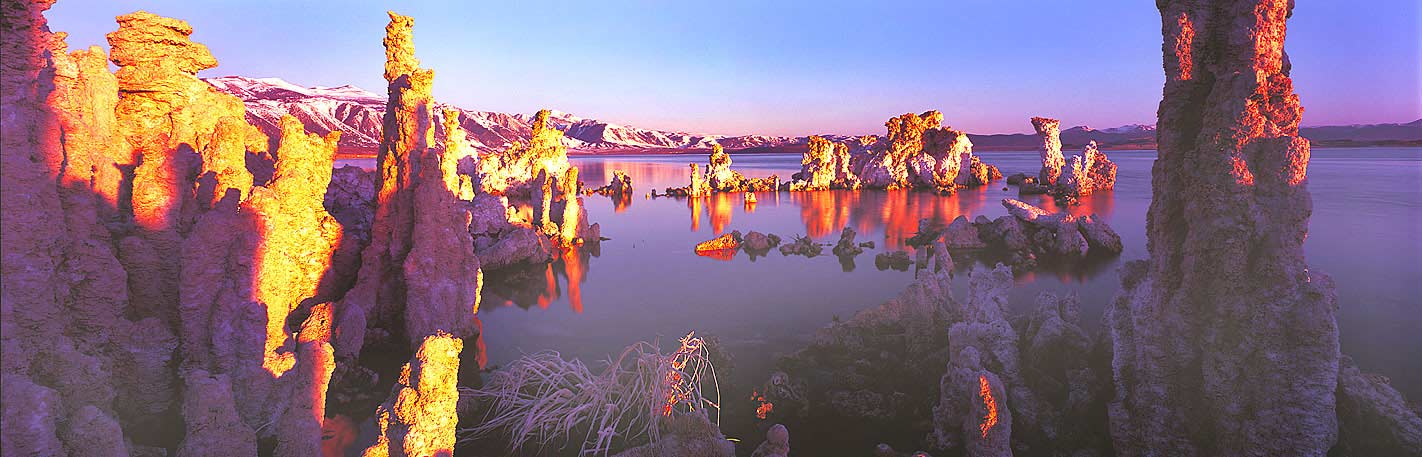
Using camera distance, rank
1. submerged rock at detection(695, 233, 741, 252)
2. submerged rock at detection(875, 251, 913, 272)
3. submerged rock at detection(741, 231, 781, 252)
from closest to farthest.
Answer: submerged rock at detection(875, 251, 913, 272), submerged rock at detection(741, 231, 781, 252), submerged rock at detection(695, 233, 741, 252)

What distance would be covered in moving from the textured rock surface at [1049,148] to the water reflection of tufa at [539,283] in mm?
49348

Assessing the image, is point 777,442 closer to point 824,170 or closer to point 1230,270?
point 1230,270

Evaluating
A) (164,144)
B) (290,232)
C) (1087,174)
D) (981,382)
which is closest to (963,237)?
(981,382)

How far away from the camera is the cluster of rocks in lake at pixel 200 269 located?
5.21m

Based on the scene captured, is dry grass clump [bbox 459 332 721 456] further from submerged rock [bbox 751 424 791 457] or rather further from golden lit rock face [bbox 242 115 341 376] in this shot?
golden lit rock face [bbox 242 115 341 376]

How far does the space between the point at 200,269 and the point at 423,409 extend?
199 inches

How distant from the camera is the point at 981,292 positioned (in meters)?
11.2

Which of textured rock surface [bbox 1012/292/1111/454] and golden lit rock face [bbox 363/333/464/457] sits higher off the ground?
golden lit rock face [bbox 363/333/464/457]

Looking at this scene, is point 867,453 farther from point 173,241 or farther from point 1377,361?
point 1377,361

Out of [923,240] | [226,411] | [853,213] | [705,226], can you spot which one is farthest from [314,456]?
[853,213]

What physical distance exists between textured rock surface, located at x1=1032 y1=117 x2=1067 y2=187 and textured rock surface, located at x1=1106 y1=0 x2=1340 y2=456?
54574 mm

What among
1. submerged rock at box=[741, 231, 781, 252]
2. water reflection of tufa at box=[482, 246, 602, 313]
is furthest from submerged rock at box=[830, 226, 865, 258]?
water reflection of tufa at box=[482, 246, 602, 313]

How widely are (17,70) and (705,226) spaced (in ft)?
101

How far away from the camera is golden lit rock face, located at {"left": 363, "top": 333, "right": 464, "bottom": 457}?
5250 mm
